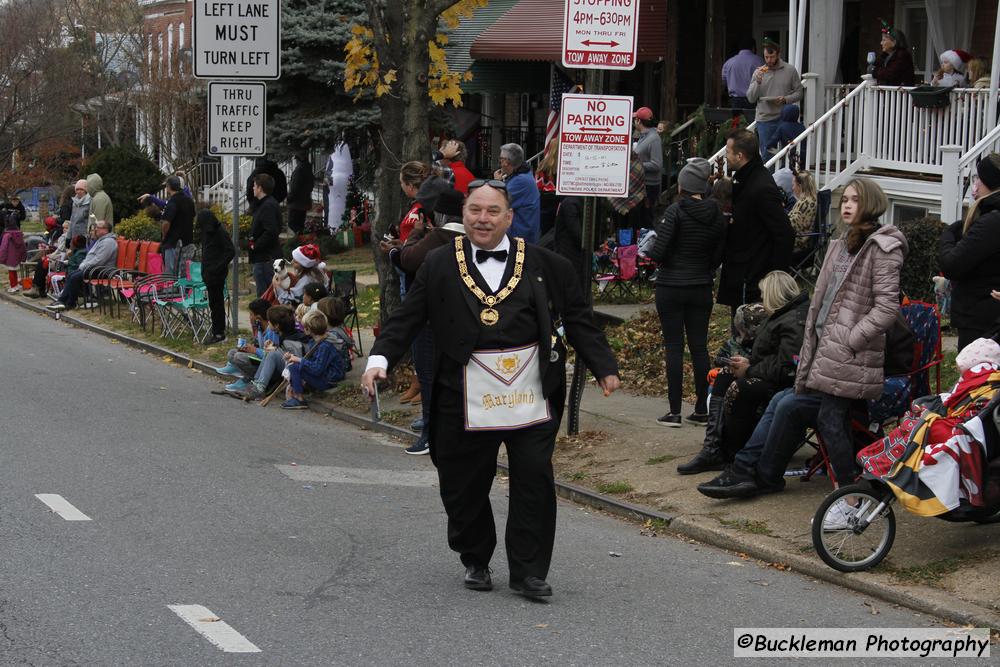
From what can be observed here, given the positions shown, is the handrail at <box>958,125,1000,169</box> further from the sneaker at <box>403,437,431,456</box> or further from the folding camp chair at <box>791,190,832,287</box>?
the sneaker at <box>403,437,431,456</box>

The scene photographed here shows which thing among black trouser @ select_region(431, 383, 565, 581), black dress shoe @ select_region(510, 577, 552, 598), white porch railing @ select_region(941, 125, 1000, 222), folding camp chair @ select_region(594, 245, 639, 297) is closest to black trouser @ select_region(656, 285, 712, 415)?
black trouser @ select_region(431, 383, 565, 581)

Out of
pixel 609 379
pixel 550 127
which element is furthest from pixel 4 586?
pixel 550 127

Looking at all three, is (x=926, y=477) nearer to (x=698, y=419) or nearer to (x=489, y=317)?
(x=489, y=317)

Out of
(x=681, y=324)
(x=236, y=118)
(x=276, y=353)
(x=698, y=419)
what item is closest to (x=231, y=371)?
(x=276, y=353)

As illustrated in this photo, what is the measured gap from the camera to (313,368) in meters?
12.9

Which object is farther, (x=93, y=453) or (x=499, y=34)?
(x=499, y=34)

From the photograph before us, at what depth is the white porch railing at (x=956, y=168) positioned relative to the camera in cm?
1463

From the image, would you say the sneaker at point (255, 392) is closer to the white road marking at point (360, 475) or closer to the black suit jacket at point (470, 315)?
the white road marking at point (360, 475)

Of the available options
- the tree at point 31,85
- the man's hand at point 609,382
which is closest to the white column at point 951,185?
the man's hand at point 609,382

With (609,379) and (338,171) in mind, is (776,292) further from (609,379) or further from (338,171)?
(338,171)

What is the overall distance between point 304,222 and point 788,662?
22396 mm

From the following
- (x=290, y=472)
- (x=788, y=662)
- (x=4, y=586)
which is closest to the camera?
(x=788, y=662)

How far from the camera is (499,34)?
2538cm

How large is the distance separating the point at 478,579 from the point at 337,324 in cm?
665
